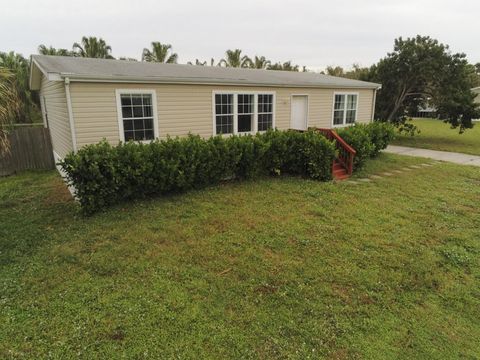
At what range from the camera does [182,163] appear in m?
7.25

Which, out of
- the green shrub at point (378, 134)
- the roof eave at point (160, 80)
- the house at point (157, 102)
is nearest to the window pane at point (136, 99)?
the house at point (157, 102)

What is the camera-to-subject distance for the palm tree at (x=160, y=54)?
27656 millimetres

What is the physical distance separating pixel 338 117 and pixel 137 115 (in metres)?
9.08

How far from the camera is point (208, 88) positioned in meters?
9.30

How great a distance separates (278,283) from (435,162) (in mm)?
11020

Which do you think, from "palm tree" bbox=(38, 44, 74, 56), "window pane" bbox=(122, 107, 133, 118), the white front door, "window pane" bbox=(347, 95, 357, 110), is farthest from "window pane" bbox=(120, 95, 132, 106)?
"palm tree" bbox=(38, 44, 74, 56)

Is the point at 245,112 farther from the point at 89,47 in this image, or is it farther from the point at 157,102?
the point at 89,47

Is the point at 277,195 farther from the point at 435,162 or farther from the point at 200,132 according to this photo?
the point at 435,162

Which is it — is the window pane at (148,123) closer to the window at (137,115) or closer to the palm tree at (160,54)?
the window at (137,115)

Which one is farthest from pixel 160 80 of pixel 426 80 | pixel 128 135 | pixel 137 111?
pixel 426 80

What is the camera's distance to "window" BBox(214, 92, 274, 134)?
32.3 feet

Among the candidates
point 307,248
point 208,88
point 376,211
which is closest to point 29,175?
point 208,88

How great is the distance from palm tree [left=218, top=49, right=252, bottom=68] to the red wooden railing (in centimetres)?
2459

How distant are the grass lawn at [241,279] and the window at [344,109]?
281 inches
